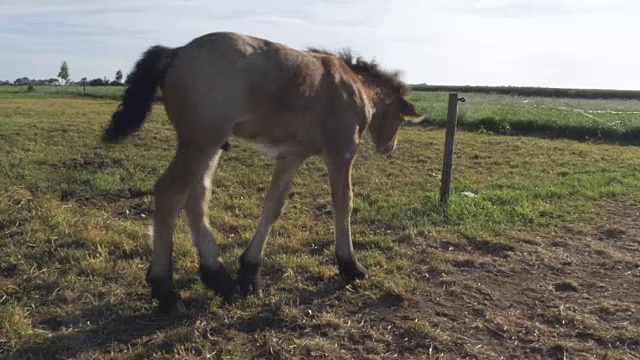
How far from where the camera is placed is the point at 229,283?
505 cm

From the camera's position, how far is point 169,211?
454 cm

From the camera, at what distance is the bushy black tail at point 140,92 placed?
4.56m

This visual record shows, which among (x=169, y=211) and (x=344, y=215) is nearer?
(x=169, y=211)

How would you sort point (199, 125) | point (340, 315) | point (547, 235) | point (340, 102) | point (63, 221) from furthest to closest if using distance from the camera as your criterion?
1. point (547, 235)
2. point (63, 221)
3. point (340, 102)
4. point (340, 315)
5. point (199, 125)

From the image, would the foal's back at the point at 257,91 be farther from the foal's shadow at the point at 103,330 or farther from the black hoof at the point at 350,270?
the foal's shadow at the point at 103,330

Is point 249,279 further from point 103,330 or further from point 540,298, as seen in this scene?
point 540,298

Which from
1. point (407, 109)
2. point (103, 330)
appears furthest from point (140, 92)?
point (407, 109)

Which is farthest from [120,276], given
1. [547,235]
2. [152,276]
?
[547,235]

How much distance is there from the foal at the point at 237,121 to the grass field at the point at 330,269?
42cm

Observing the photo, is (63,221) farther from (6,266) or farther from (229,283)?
(229,283)

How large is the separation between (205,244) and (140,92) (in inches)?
51.6

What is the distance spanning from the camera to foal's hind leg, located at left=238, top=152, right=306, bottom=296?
5.26 m

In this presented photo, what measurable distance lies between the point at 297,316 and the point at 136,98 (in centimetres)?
201

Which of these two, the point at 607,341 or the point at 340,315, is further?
the point at 340,315
